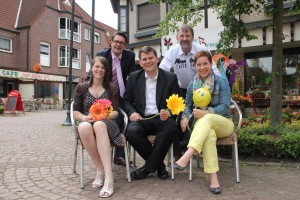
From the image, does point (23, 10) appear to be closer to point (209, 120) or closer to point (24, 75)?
point (24, 75)

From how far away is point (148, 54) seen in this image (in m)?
4.05

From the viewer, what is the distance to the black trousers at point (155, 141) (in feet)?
12.5

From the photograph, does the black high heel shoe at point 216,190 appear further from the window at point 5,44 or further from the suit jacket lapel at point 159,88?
the window at point 5,44

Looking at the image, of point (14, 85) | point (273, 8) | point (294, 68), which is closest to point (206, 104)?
point (273, 8)

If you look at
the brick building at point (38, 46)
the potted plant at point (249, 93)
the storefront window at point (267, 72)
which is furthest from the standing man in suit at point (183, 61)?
the brick building at point (38, 46)

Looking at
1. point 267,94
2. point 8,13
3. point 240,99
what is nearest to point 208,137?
point 240,99

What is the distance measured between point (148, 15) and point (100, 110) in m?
11.8

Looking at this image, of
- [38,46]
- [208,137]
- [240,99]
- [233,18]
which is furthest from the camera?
[38,46]

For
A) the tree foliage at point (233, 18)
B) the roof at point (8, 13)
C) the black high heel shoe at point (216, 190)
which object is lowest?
the black high heel shoe at point (216, 190)

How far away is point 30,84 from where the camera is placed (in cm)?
2767

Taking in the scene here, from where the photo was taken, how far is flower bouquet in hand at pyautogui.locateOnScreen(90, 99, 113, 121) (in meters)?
3.63

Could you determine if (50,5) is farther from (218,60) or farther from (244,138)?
(244,138)

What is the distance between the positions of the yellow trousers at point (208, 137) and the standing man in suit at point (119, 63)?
1.47 metres

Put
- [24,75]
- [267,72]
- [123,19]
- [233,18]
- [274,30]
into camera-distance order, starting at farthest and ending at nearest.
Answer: [24,75], [123,19], [267,72], [233,18], [274,30]
